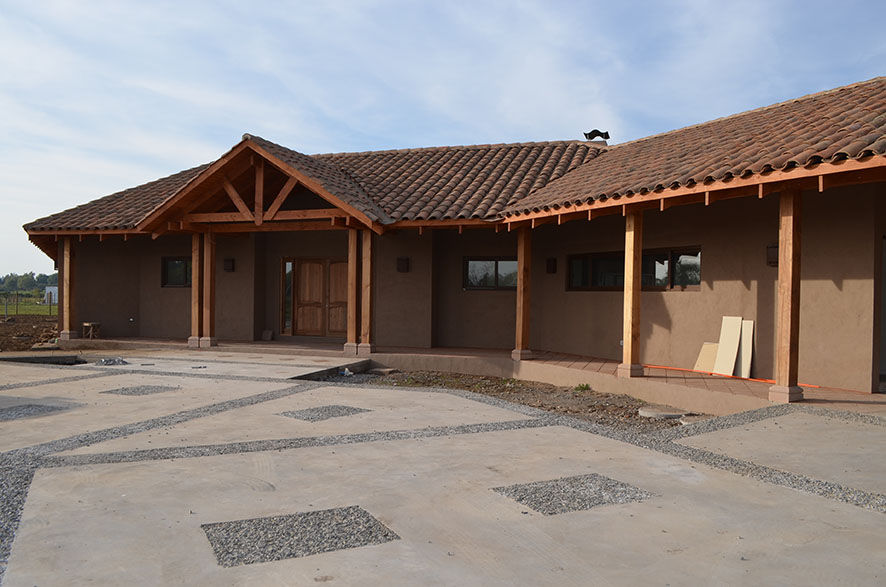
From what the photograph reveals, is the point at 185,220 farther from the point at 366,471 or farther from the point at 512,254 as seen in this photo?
the point at 366,471

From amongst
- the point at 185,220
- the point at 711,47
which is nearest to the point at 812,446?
the point at 711,47

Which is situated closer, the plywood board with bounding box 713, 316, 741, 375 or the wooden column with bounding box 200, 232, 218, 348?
the plywood board with bounding box 713, 316, 741, 375

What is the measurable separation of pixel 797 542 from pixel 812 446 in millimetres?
2411

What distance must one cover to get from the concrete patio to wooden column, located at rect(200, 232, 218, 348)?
6304 millimetres

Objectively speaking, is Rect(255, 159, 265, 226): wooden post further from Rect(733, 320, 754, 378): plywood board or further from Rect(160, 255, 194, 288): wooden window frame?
Rect(733, 320, 754, 378): plywood board

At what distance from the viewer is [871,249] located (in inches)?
304

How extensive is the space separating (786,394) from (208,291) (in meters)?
11.3

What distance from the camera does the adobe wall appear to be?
311 inches

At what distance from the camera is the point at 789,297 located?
7.02 m

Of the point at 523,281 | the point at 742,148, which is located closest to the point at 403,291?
the point at 523,281

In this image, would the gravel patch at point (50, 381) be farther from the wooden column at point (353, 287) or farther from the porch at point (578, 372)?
the wooden column at point (353, 287)

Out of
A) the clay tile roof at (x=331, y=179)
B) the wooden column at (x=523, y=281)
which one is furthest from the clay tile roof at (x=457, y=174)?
the wooden column at (x=523, y=281)

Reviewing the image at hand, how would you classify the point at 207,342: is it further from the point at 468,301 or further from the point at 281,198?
the point at 468,301

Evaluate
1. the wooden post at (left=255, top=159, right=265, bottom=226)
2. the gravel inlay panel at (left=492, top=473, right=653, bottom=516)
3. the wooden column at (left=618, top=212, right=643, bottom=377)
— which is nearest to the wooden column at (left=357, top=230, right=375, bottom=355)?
the wooden post at (left=255, top=159, right=265, bottom=226)
